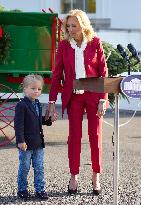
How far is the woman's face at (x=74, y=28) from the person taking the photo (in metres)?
6.62

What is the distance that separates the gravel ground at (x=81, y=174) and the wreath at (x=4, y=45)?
4.14ft

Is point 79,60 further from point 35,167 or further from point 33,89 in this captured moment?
point 35,167

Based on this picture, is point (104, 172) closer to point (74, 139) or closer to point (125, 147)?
point (74, 139)

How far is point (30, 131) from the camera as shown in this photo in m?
6.54

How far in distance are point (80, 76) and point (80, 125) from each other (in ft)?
1.56

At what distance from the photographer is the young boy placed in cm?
650

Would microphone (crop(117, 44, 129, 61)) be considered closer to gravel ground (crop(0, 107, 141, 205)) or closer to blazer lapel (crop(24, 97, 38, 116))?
gravel ground (crop(0, 107, 141, 205))

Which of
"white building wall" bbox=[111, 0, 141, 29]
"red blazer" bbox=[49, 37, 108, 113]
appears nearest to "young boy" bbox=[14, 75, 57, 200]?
"red blazer" bbox=[49, 37, 108, 113]

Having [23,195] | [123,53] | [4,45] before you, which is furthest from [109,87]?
[123,53]

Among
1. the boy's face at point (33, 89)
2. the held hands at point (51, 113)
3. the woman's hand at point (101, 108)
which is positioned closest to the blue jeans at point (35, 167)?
the held hands at point (51, 113)

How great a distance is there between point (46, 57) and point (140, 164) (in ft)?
7.91

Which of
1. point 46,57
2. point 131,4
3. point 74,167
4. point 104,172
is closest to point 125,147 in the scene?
point 46,57

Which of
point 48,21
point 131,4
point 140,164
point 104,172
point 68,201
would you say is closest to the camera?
point 68,201

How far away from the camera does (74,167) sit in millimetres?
6883
